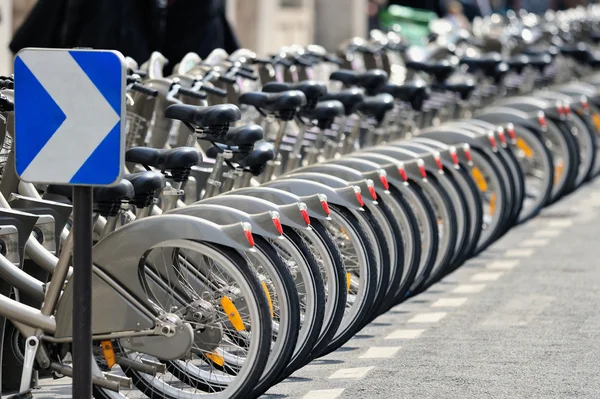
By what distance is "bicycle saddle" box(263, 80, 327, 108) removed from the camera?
29.4ft

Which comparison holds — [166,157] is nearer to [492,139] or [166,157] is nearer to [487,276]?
[487,276]

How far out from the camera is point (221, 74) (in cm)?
920

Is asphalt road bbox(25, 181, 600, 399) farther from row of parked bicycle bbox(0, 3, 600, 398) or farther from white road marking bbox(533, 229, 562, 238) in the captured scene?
white road marking bbox(533, 229, 562, 238)

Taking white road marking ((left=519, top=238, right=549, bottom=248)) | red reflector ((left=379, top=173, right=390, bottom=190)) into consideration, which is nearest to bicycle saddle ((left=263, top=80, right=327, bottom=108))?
red reflector ((left=379, top=173, right=390, bottom=190))

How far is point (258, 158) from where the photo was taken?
25.4 ft

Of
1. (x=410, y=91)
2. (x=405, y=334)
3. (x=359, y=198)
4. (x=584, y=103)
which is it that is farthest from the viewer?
(x=584, y=103)

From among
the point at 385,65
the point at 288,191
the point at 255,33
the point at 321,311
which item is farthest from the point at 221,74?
the point at 255,33

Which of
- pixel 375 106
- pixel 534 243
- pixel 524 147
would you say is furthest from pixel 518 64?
pixel 375 106

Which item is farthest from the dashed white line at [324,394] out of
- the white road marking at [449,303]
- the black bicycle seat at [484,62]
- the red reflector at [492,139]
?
the black bicycle seat at [484,62]

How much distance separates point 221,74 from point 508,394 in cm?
272

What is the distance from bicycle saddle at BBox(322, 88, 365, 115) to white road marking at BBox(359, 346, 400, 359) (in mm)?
1715

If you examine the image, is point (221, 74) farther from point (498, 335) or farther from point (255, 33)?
point (255, 33)

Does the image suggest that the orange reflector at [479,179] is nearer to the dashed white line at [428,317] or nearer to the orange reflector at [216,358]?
the dashed white line at [428,317]

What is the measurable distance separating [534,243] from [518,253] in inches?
22.7
